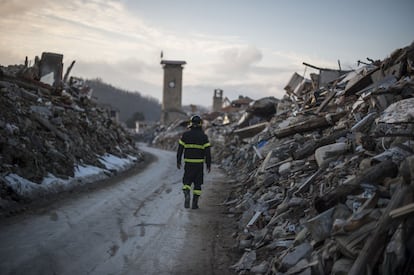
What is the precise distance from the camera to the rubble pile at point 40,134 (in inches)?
348

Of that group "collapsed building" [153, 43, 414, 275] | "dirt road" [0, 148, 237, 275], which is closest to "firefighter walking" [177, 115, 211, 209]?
"dirt road" [0, 148, 237, 275]

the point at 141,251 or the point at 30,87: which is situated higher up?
the point at 30,87

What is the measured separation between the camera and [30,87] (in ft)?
46.1

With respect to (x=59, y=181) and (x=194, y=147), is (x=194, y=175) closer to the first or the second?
(x=194, y=147)

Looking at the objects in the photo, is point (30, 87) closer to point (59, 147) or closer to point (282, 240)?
point (59, 147)

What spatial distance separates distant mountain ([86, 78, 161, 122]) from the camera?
114312 millimetres

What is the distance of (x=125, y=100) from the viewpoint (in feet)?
400

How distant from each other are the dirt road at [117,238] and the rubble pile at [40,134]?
1223mm

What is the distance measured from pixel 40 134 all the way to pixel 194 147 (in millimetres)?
4676

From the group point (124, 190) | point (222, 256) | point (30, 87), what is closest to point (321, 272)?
point (222, 256)

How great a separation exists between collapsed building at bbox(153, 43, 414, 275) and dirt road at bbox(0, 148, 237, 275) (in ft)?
1.80

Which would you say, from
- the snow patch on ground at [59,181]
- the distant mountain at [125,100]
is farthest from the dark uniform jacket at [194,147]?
the distant mountain at [125,100]

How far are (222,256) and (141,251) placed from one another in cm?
120

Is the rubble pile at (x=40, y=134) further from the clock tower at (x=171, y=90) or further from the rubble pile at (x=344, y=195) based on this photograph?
the clock tower at (x=171, y=90)
